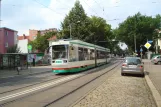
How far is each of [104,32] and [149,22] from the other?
18.9 metres

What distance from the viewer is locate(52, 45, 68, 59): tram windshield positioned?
22.4m

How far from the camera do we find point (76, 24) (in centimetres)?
5950

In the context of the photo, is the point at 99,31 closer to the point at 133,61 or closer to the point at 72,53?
the point at 72,53

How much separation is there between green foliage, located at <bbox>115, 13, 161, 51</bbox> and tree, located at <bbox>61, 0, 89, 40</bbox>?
1052 inches

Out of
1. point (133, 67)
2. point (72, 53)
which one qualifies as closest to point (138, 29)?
point (72, 53)

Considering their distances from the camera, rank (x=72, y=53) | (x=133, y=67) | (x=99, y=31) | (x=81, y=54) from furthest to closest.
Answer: (x=99, y=31) < (x=81, y=54) < (x=72, y=53) < (x=133, y=67)

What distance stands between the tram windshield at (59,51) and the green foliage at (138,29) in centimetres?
6259

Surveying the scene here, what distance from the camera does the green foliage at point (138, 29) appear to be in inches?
3263

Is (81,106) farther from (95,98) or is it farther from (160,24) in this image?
(160,24)

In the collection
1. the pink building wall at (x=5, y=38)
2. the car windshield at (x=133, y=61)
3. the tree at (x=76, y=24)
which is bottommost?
the car windshield at (x=133, y=61)

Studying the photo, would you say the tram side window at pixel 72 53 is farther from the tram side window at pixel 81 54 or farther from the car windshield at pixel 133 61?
the car windshield at pixel 133 61

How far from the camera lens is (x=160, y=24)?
91188 mm

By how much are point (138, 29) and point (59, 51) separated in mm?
65116

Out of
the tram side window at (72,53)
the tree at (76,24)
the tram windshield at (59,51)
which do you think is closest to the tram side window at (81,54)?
the tram side window at (72,53)
